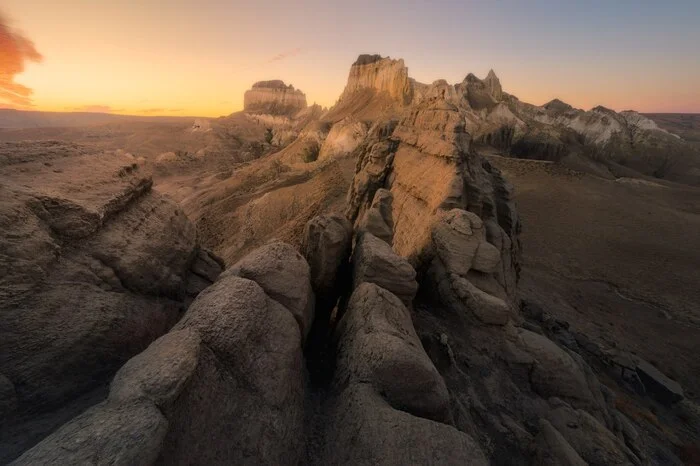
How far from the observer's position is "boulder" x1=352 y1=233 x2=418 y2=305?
29.3 ft

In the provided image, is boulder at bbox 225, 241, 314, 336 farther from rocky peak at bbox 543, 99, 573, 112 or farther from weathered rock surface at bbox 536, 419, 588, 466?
rocky peak at bbox 543, 99, 573, 112

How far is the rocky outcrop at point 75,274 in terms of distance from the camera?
482 cm

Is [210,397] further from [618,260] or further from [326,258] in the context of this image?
[618,260]

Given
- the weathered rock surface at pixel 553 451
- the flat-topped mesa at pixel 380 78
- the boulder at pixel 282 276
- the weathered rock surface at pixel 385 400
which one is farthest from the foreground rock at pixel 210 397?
the flat-topped mesa at pixel 380 78

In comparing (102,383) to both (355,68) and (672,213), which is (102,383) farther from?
(355,68)

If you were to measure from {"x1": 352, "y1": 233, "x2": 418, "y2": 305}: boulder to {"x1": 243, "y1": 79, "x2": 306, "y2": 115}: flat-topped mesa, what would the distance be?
427 feet

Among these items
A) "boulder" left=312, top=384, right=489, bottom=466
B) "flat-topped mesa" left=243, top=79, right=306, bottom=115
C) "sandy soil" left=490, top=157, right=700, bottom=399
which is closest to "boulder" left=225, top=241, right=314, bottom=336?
"boulder" left=312, top=384, right=489, bottom=466

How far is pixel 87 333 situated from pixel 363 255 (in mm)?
6055

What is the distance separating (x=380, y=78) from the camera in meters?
67.1

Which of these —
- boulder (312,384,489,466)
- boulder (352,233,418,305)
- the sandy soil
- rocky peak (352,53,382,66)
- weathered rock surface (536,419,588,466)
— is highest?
rocky peak (352,53,382,66)

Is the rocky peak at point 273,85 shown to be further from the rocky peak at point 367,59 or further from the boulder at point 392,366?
the boulder at point 392,366

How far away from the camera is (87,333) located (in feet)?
17.8

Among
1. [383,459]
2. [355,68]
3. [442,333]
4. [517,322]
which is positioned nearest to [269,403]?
[383,459]

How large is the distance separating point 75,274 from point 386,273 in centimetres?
637
